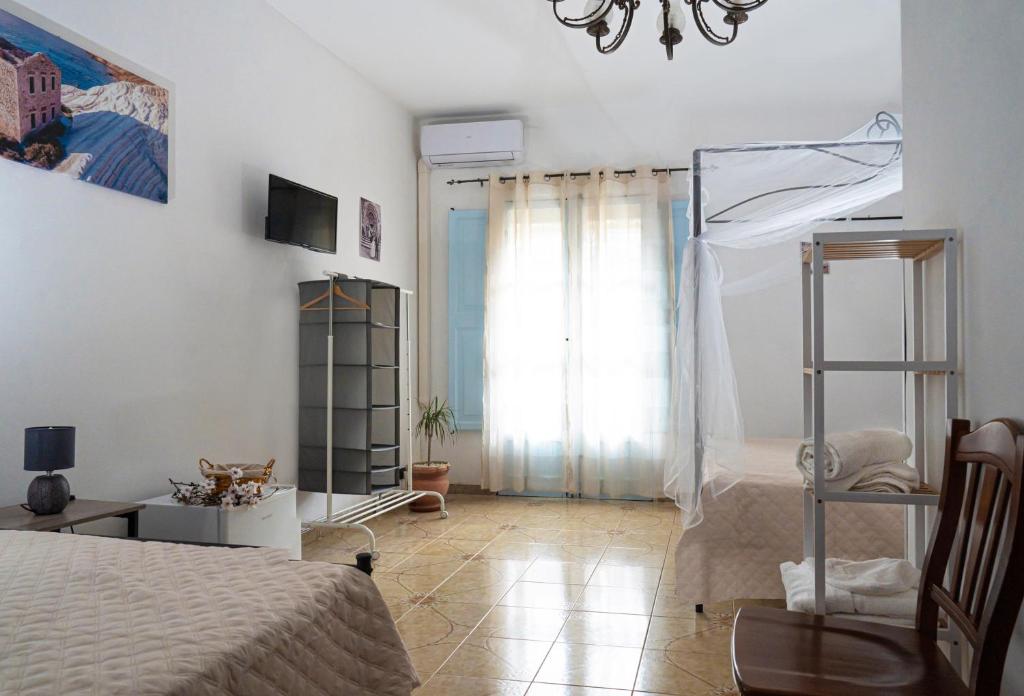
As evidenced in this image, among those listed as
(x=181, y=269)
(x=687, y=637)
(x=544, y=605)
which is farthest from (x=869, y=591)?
(x=181, y=269)

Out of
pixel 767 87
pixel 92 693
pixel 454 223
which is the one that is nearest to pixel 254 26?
pixel 454 223

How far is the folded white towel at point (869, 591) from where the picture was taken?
2021 millimetres

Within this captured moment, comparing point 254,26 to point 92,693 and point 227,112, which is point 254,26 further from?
point 92,693

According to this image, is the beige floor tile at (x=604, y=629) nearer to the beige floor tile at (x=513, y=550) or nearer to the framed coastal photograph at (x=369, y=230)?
the beige floor tile at (x=513, y=550)

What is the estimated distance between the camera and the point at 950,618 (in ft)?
5.29

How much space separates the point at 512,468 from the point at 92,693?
4.80 m

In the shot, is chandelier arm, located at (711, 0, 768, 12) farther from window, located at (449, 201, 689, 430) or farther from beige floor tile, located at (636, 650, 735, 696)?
window, located at (449, 201, 689, 430)

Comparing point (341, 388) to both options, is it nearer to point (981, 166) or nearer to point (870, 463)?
point (870, 463)

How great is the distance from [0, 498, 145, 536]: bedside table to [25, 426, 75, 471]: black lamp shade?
158 millimetres

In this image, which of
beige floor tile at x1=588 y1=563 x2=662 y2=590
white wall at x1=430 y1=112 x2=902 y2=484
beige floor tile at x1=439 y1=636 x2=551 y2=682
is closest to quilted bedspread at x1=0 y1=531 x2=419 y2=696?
beige floor tile at x1=439 y1=636 x2=551 y2=682

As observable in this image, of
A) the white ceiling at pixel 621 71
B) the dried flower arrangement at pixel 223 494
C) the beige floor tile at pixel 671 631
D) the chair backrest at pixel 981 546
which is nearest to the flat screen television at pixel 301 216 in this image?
the white ceiling at pixel 621 71

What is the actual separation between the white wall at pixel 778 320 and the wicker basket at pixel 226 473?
2771 mm

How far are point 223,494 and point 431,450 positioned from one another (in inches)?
123

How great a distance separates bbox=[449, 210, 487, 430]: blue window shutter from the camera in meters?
6.04
